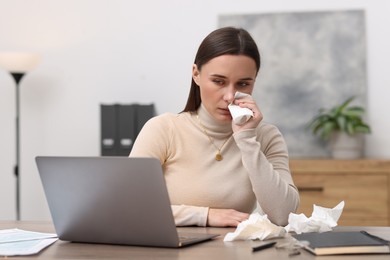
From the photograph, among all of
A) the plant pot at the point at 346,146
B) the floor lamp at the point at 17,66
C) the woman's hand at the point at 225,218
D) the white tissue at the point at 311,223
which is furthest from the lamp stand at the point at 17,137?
the white tissue at the point at 311,223

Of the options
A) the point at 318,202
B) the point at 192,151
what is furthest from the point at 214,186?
the point at 318,202

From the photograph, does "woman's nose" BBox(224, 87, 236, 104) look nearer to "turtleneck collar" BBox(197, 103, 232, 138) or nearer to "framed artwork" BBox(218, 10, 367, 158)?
"turtleneck collar" BBox(197, 103, 232, 138)

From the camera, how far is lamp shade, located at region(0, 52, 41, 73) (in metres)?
4.38

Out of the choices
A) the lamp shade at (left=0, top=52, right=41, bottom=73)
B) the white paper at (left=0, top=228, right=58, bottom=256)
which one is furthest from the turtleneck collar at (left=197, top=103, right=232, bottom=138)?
the lamp shade at (left=0, top=52, right=41, bottom=73)

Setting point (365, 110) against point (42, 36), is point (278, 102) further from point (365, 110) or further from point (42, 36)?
point (42, 36)

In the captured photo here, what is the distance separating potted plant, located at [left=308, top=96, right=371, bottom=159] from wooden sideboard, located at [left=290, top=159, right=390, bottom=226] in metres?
0.23

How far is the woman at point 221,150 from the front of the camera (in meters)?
2.06

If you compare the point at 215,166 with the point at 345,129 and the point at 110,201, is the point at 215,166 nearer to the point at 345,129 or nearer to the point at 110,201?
the point at 110,201

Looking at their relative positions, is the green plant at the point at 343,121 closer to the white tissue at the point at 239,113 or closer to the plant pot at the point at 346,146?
the plant pot at the point at 346,146

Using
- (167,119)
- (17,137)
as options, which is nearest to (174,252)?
(167,119)

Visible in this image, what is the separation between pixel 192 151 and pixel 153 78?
2.44 metres

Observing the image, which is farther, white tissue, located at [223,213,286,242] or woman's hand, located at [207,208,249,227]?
woman's hand, located at [207,208,249,227]

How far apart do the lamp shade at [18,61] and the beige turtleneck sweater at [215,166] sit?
7.76 feet

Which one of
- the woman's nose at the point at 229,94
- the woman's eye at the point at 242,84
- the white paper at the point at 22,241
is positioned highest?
the woman's eye at the point at 242,84
